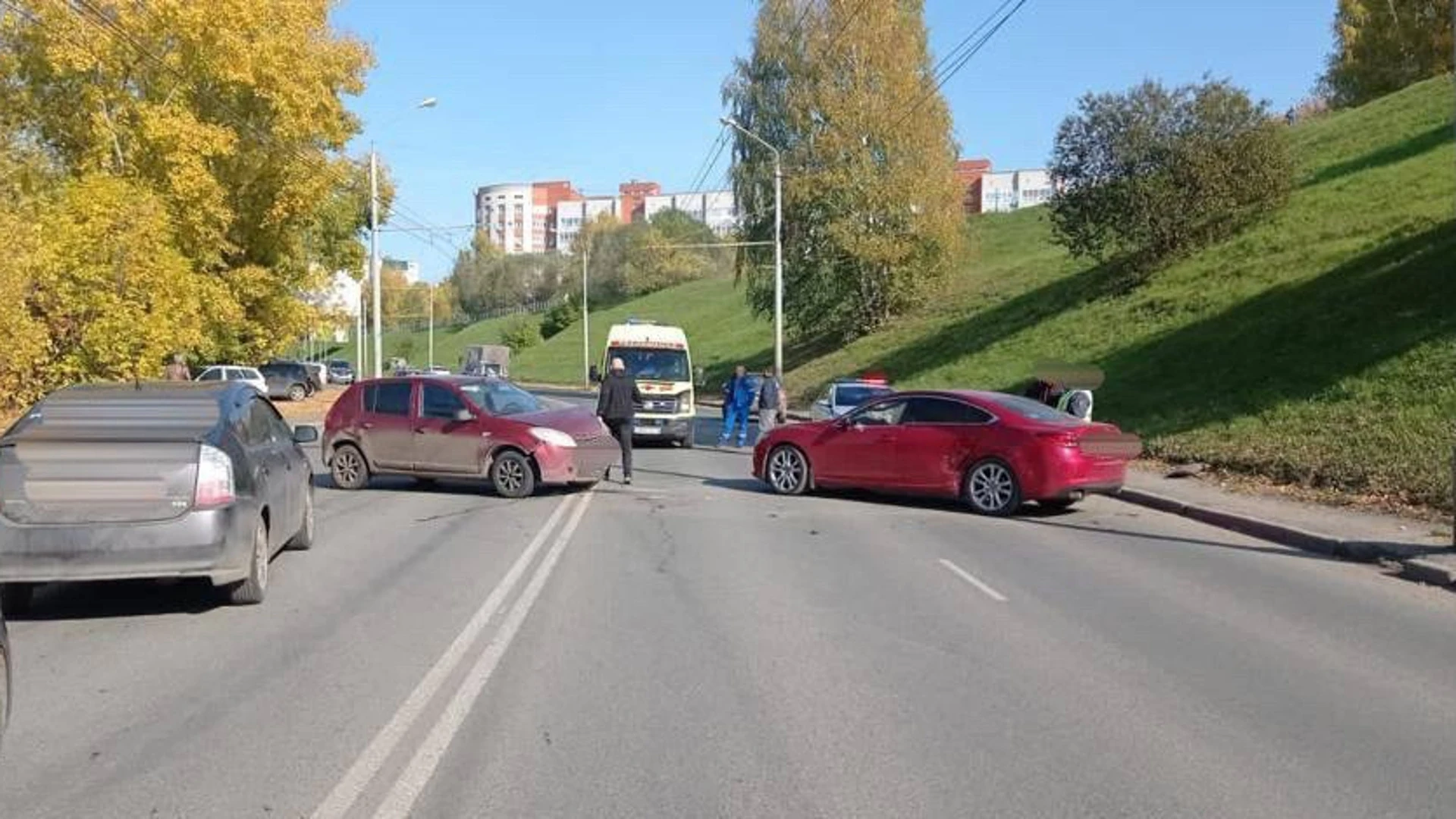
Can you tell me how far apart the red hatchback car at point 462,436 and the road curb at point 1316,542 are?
720 centimetres

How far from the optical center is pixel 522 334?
370 ft

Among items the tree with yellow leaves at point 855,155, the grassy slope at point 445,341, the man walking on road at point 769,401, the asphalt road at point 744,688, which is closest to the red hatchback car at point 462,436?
the asphalt road at point 744,688

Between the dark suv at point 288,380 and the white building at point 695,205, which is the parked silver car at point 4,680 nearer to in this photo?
the dark suv at point 288,380

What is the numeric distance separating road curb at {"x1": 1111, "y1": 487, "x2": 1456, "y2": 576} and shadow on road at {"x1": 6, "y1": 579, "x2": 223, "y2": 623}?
942cm

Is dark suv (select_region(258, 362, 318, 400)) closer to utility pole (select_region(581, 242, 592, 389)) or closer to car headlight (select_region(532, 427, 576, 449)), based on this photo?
utility pole (select_region(581, 242, 592, 389))

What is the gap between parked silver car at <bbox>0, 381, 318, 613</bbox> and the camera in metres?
8.15

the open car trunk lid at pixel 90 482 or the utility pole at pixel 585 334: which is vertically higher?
the utility pole at pixel 585 334

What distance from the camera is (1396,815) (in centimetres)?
493

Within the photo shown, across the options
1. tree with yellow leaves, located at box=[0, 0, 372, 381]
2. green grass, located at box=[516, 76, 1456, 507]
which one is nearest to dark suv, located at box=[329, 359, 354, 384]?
green grass, located at box=[516, 76, 1456, 507]

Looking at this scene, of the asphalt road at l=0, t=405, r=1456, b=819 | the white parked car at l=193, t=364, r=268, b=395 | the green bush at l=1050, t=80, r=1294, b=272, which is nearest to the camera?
the asphalt road at l=0, t=405, r=1456, b=819

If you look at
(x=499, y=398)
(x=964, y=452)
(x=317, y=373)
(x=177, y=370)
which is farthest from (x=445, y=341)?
(x=964, y=452)

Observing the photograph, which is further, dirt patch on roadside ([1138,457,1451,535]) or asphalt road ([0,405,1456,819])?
dirt patch on roadside ([1138,457,1451,535])

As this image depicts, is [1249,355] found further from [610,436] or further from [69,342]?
[69,342]

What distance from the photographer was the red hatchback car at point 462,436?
1622cm
